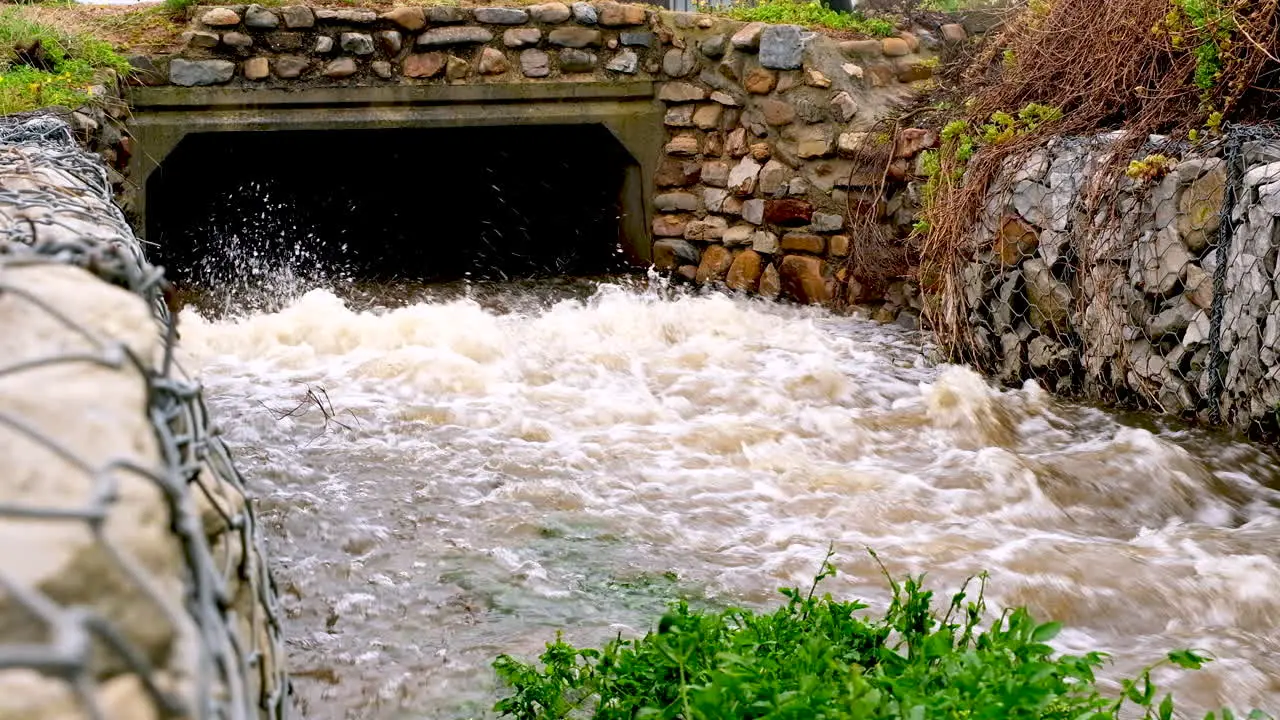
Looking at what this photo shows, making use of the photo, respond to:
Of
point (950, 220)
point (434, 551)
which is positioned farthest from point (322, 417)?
point (950, 220)

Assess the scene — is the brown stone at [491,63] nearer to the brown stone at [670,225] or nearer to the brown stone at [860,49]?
the brown stone at [670,225]

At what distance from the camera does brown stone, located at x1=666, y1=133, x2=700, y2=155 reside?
8086 mm

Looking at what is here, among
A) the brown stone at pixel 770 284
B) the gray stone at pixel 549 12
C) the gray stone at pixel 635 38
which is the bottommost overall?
the brown stone at pixel 770 284

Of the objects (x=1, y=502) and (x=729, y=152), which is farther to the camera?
(x=729, y=152)

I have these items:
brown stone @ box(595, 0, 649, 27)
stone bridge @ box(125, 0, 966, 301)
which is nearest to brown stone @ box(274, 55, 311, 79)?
stone bridge @ box(125, 0, 966, 301)

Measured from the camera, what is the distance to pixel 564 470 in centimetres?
426

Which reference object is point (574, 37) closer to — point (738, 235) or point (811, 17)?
point (811, 17)

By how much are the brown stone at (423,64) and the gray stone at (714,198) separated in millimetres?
1911

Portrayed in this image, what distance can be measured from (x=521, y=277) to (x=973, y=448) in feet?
14.5

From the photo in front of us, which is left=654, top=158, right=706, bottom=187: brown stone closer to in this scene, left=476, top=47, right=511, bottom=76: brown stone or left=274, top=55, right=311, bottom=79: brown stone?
left=476, top=47, right=511, bottom=76: brown stone

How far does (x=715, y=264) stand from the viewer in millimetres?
8023

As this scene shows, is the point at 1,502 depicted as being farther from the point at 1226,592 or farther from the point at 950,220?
the point at 950,220

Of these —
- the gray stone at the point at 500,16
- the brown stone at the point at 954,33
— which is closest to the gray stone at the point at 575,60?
the gray stone at the point at 500,16

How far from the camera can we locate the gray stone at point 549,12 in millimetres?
7789
